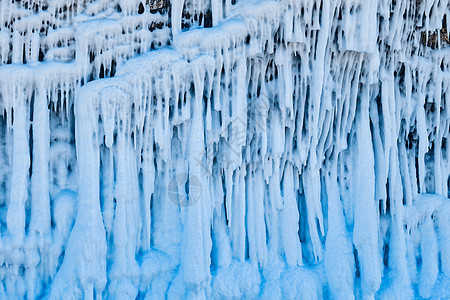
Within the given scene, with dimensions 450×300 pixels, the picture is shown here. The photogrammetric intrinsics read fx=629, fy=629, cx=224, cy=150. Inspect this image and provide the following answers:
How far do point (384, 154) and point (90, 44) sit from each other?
5.73 meters

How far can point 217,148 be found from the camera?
37.4 ft

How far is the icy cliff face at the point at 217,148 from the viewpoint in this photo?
418 inches

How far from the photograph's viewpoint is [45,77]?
10781 mm

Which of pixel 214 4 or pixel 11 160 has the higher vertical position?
pixel 214 4

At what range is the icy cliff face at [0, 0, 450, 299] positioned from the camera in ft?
34.9

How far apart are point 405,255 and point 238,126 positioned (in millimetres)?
3907

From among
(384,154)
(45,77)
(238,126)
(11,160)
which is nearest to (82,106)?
(45,77)

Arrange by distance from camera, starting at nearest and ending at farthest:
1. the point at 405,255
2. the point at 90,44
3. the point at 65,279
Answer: the point at 65,279 → the point at 90,44 → the point at 405,255

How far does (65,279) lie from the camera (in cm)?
1023

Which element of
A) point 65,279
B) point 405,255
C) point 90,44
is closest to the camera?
point 65,279

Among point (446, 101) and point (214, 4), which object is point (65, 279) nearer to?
point (214, 4)

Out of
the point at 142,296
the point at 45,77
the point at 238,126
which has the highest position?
the point at 45,77

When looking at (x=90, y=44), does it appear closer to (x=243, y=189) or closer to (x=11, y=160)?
(x=11, y=160)

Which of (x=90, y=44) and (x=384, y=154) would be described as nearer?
(x=90, y=44)
